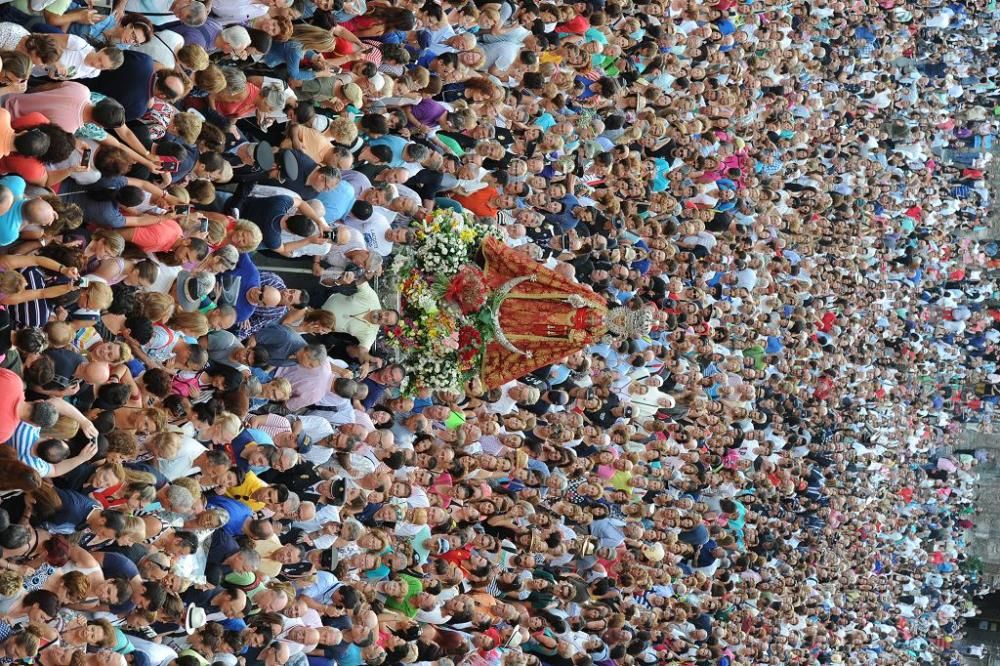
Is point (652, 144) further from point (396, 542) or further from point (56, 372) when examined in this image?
point (56, 372)

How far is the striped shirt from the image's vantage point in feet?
18.8

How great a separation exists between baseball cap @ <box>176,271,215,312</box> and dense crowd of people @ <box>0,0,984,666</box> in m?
0.06

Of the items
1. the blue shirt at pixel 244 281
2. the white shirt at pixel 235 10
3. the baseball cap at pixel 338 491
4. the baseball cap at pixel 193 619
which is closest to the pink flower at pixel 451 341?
the baseball cap at pixel 338 491

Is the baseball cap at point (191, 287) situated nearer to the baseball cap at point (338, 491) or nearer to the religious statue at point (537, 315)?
the baseball cap at point (338, 491)

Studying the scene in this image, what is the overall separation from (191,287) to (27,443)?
64.9 inches

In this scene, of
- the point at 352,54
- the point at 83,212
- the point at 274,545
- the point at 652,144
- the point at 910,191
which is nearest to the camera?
the point at 83,212

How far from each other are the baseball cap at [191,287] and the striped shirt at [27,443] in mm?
1502

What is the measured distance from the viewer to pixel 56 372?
239 inches

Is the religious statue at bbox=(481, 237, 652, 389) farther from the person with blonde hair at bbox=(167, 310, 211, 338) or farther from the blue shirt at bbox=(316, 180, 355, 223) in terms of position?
the person with blonde hair at bbox=(167, 310, 211, 338)

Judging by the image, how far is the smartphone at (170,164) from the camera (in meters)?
6.89

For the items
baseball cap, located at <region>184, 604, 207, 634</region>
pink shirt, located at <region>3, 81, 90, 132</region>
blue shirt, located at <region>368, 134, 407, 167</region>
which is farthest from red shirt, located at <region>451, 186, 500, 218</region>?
baseball cap, located at <region>184, 604, 207, 634</region>

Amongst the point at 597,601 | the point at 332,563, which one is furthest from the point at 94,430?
the point at 597,601

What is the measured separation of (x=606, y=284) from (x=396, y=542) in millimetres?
4342

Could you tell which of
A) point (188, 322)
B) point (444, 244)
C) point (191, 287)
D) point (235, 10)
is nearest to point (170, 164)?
point (191, 287)
